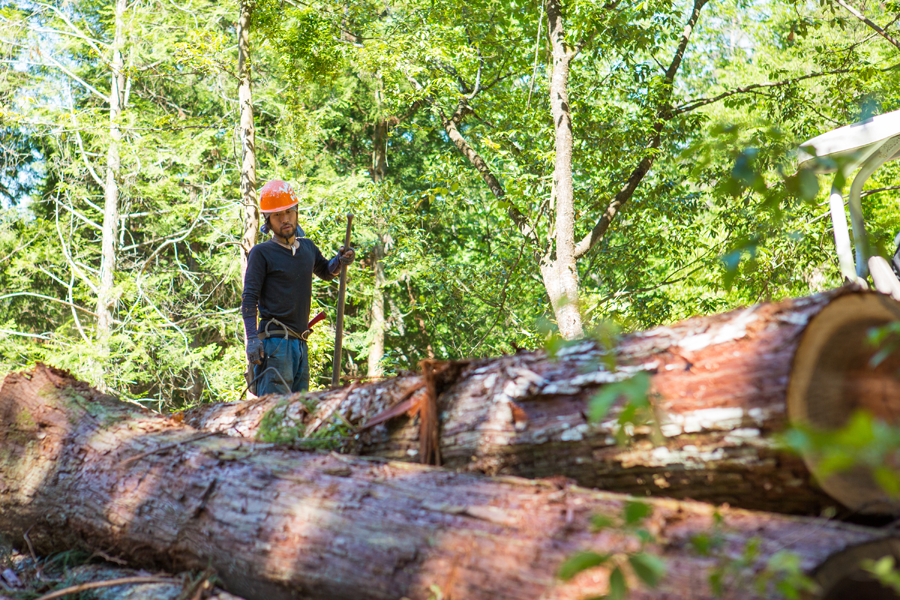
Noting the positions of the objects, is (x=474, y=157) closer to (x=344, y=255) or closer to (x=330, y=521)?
(x=344, y=255)

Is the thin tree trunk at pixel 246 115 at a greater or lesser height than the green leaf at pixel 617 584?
greater

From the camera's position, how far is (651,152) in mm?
10312

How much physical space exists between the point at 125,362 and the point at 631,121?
11.2 metres

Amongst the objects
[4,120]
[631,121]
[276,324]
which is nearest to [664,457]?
[276,324]

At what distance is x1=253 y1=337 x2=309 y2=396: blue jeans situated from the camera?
5.48 meters

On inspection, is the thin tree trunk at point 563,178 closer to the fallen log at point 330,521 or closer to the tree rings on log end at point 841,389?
the fallen log at point 330,521

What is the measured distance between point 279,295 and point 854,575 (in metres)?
4.70

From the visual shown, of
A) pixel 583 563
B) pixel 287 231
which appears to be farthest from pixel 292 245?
pixel 583 563

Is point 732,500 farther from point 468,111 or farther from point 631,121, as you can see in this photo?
point 468,111

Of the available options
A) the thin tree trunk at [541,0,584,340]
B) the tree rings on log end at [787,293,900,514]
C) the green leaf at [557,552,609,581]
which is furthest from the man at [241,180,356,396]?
the green leaf at [557,552,609,581]

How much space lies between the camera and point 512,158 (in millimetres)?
11211

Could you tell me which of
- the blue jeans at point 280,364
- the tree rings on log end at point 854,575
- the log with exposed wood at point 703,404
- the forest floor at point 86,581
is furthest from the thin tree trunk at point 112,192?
the tree rings on log end at point 854,575

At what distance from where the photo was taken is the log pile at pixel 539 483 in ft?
5.76

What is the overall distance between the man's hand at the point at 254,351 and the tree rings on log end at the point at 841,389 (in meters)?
4.20
